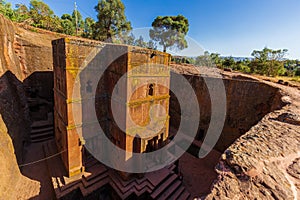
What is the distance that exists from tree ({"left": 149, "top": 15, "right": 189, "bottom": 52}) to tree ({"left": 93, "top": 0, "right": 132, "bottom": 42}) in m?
7.19

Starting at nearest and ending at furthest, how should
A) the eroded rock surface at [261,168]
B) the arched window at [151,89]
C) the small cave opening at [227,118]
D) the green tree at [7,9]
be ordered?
the eroded rock surface at [261,168]
the arched window at [151,89]
the small cave opening at [227,118]
the green tree at [7,9]

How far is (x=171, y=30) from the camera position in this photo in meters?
28.5

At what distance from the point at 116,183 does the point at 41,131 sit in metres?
8.93

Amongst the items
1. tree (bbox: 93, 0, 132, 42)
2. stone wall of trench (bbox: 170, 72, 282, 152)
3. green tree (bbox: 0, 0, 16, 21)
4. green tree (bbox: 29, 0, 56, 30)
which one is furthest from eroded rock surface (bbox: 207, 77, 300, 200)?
green tree (bbox: 29, 0, 56, 30)

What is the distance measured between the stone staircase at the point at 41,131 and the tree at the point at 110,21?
17014 mm

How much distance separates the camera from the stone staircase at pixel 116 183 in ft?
24.4

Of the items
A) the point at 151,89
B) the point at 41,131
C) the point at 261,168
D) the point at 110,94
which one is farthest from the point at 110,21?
the point at 261,168

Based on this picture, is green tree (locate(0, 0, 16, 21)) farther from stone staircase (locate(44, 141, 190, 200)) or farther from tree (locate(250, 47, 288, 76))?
tree (locate(250, 47, 288, 76))

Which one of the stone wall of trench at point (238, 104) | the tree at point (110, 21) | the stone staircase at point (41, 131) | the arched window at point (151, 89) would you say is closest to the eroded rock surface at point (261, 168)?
the arched window at point (151, 89)

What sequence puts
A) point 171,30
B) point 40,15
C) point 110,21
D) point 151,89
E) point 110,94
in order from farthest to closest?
point 171,30
point 40,15
point 110,21
point 110,94
point 151,89

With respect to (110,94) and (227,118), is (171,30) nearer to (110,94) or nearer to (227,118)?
(227,118)

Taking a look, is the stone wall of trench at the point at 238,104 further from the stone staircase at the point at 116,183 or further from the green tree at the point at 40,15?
the green tree at the point at 40,15

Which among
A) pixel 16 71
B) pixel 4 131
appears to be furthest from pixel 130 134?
pixel 16 71

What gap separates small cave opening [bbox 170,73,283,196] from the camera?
9.82 meters
